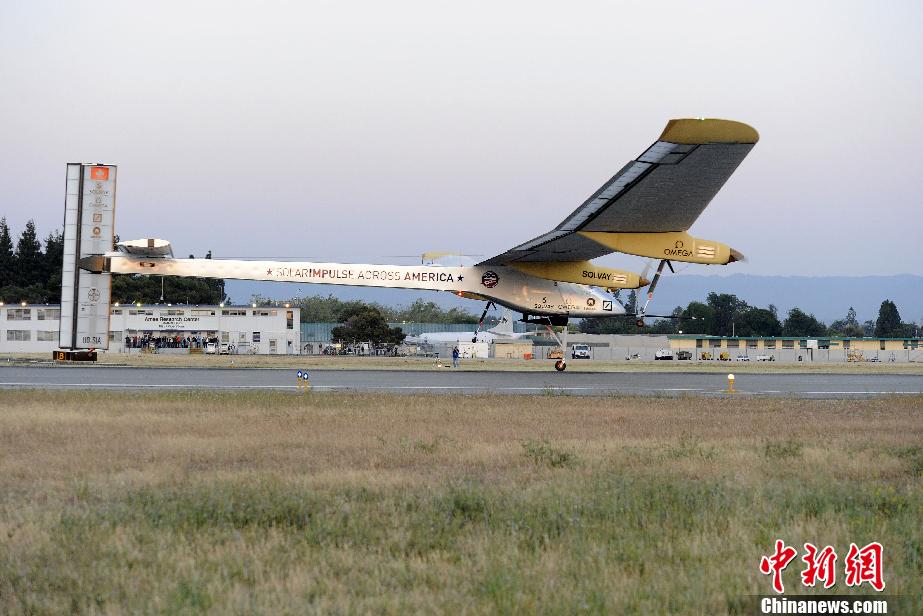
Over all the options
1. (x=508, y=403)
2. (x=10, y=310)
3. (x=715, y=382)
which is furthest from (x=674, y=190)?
(x=10, y=310)

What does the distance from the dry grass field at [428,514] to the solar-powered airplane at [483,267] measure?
17.6 meters

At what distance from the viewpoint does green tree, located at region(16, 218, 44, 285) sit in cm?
12838

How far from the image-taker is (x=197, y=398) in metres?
22.4

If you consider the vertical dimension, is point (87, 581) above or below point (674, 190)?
below

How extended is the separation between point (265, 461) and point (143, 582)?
597cm

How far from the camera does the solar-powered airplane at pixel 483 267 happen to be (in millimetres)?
34188

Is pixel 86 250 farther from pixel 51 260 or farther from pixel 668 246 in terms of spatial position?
pixel 51 260

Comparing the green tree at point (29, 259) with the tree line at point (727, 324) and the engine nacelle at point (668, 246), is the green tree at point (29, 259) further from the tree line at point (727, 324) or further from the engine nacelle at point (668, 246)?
the engine nacelle at point (668, 246)

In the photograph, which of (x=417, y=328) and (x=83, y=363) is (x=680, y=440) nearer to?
(x=83, y=363)

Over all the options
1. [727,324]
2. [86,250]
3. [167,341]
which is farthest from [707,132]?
[727,324]

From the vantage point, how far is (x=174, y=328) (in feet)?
288

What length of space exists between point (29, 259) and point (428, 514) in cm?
13591

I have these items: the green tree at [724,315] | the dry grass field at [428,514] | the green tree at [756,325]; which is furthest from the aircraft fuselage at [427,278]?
the green tree at [756,325]

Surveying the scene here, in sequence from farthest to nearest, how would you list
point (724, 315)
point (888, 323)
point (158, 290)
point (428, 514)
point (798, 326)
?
point (888, 323), point (798, 326), point (724, 315), point (158, 290), point (428, 514)
